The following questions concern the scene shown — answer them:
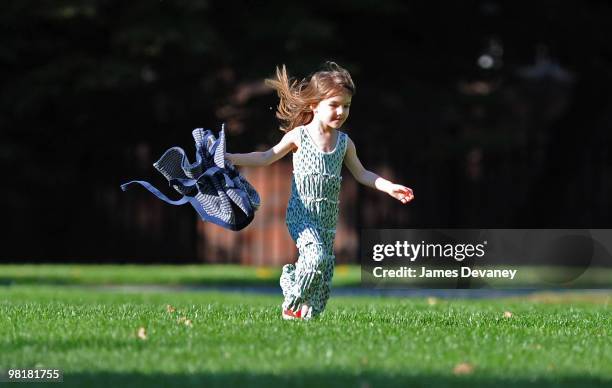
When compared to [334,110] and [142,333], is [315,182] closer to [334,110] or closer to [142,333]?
[334,110]

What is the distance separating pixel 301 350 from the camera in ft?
21.5

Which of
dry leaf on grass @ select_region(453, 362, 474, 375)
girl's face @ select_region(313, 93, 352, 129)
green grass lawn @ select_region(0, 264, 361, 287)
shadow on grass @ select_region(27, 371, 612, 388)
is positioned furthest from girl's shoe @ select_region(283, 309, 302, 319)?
green grass lawn @ select_region(0, 264, 361, 287)

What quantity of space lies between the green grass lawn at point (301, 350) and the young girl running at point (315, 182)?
9.2 inches

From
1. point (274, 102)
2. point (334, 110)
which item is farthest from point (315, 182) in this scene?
point (274, 102)

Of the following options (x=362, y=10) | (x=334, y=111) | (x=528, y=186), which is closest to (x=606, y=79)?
(x=528, y=186)

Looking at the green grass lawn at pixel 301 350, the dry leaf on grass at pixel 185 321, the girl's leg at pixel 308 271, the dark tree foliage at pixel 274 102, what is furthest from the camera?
the dark tree foliage at pixel 274 102

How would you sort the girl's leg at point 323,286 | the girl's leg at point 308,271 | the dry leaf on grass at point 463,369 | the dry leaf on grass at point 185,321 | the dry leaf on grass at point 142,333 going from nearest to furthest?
the dry leaf on grass at point 463,369 → the dry leaf on grass at point 142,333 → the dry leaf on grass at point 185,321 → the girl's leg at point 308,271 → the girl's leg at point 323,286

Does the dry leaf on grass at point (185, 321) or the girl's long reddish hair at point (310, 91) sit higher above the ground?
the girl's long reddish hair at point (310, 91)

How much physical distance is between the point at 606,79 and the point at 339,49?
17.9 ft

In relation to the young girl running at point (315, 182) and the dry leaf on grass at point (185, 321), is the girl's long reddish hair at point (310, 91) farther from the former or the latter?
the dry leaf on grass at point (185, 321)

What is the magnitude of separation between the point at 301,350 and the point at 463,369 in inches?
35.3

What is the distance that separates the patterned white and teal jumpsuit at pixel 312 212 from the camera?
26.1ft

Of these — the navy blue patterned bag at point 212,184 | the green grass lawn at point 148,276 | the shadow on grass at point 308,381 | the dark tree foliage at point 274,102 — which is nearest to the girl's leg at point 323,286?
the navy blue patterned bag at point 212,184

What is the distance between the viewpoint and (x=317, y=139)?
8.15 m
